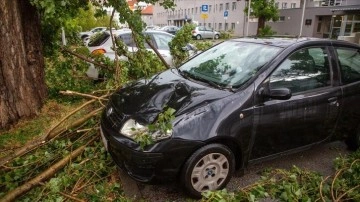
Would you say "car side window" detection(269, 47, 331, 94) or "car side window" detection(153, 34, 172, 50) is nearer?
"car side window" detection(269, 47, 331, 94)

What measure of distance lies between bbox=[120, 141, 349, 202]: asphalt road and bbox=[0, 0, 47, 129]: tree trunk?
7.64 ft

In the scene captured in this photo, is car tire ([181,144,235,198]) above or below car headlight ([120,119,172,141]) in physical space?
below

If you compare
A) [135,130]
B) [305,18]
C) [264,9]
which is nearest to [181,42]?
[135,130]

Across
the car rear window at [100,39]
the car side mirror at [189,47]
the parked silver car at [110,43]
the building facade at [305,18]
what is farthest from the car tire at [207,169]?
the building facade at [305,18]

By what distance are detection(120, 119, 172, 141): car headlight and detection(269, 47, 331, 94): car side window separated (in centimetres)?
138

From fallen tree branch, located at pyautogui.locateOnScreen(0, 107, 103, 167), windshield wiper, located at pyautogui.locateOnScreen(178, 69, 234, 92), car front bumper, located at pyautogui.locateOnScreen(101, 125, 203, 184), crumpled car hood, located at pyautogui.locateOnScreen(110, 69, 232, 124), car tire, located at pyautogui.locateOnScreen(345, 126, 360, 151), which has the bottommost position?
car tire, located at pyautogui.locateOnScreen(345, 126, 360, 151)

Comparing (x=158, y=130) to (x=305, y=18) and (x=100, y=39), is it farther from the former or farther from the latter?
(x=305, y=18)

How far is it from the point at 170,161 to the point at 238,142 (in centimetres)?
78

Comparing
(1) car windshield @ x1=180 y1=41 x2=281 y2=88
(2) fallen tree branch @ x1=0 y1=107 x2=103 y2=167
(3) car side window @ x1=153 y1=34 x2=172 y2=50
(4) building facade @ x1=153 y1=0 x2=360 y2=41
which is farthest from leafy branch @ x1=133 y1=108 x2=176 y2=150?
(4) building facade @ x1=153 y1=0 x2=360 y2=41

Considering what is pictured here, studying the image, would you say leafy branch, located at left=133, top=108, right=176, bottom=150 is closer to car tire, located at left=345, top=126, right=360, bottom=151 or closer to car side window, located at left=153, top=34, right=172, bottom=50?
car tire, located at left=345, top=126, right=360, bottom=151

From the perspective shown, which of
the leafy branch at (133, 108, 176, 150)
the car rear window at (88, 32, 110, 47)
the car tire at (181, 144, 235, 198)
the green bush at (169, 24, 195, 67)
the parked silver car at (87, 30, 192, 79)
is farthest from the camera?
the car rear window at (88, 32, 110, 47)

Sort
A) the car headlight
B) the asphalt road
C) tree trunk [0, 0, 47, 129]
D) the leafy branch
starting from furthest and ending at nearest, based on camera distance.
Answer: tree trunk [0, 0, 47, 129] < the asphalt road < the car headlight < the leafy branch

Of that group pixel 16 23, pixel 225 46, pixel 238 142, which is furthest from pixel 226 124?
pixel 16 23

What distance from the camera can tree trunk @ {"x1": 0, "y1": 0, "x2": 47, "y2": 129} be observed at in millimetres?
4641
